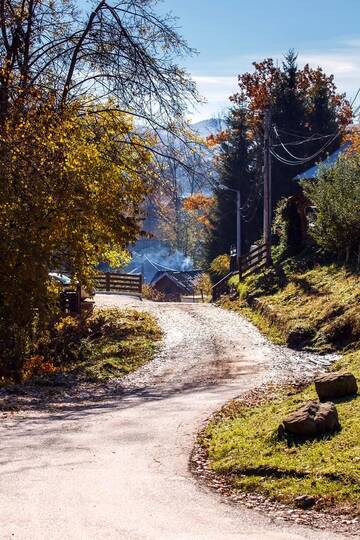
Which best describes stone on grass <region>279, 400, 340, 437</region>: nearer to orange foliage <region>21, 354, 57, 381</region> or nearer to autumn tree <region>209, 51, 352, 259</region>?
orange foliage <region>21, 354, 57, 381</region>

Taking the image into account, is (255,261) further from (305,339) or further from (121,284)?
(305,339)

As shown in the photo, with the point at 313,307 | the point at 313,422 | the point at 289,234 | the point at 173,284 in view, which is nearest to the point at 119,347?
the point at 313,307

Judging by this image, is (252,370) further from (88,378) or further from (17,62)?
(17,62)

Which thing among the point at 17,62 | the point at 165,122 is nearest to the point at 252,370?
the point at 165,122

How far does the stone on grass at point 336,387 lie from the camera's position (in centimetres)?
1092

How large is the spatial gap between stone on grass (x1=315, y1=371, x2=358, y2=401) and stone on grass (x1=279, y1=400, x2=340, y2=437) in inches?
57.1

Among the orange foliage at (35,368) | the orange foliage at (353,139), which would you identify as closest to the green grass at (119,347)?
the orange foliage at (35,368)

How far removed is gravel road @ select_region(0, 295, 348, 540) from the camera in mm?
6895

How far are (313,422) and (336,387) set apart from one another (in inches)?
72.2

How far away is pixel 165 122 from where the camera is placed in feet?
62.5

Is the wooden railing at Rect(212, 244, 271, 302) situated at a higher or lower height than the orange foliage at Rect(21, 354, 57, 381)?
higher

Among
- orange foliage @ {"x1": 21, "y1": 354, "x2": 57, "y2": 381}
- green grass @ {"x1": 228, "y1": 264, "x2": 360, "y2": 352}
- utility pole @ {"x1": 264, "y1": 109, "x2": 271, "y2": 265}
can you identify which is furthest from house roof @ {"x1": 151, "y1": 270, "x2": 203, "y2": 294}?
orange foliage @ {"x1": 21, "y1": 354, "x2": 57, "y2": 381}

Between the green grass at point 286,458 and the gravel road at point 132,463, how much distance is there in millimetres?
508

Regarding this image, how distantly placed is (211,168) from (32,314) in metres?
5.93
